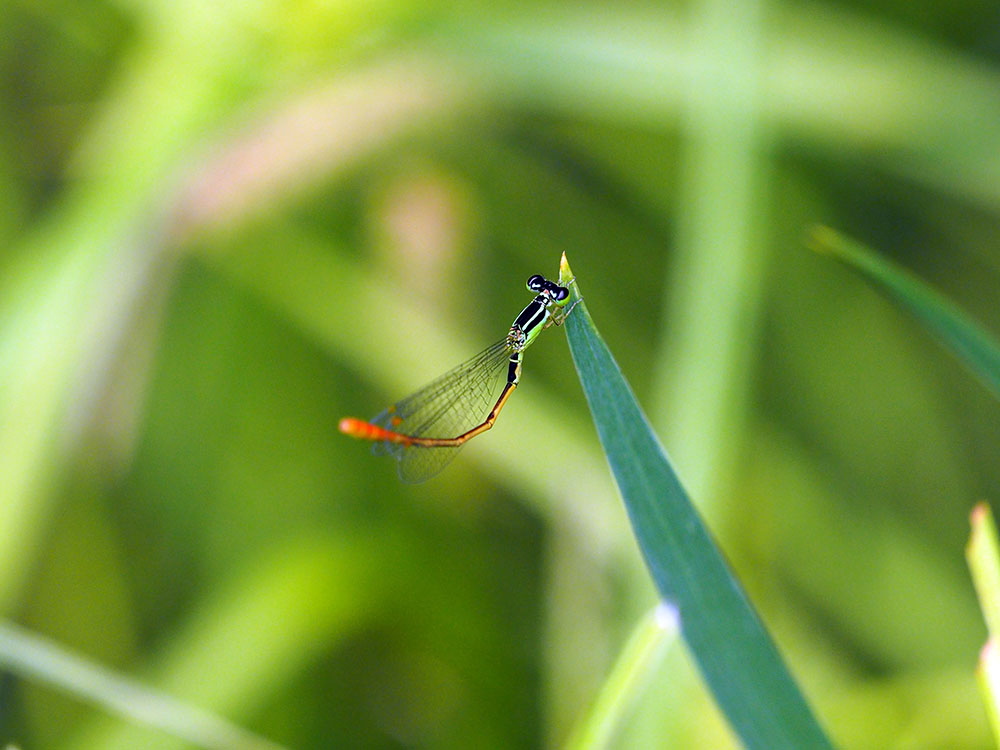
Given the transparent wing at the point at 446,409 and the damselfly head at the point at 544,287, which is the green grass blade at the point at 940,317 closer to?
the damselfly head at the point at 544,287

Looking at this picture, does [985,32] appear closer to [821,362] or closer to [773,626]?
[821,362]


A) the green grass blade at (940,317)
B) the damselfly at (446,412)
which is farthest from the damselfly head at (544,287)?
the green grass blade at (940,317)

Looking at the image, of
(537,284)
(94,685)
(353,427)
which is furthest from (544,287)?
(94,685)

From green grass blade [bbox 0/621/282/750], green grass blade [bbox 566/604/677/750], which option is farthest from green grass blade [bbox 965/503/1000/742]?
green grass blade [bbox 0/621/282/750]

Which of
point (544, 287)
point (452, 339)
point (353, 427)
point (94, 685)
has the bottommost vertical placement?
point (94, 685)

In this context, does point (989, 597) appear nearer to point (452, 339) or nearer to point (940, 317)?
point (940, 317)

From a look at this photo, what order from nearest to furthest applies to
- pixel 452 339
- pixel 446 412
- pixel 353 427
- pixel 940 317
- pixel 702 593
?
1. pixel 702 593
2. pixel 940 317
3. pixel 353 427
4. pixel 446 412
5. pixel 452 339
